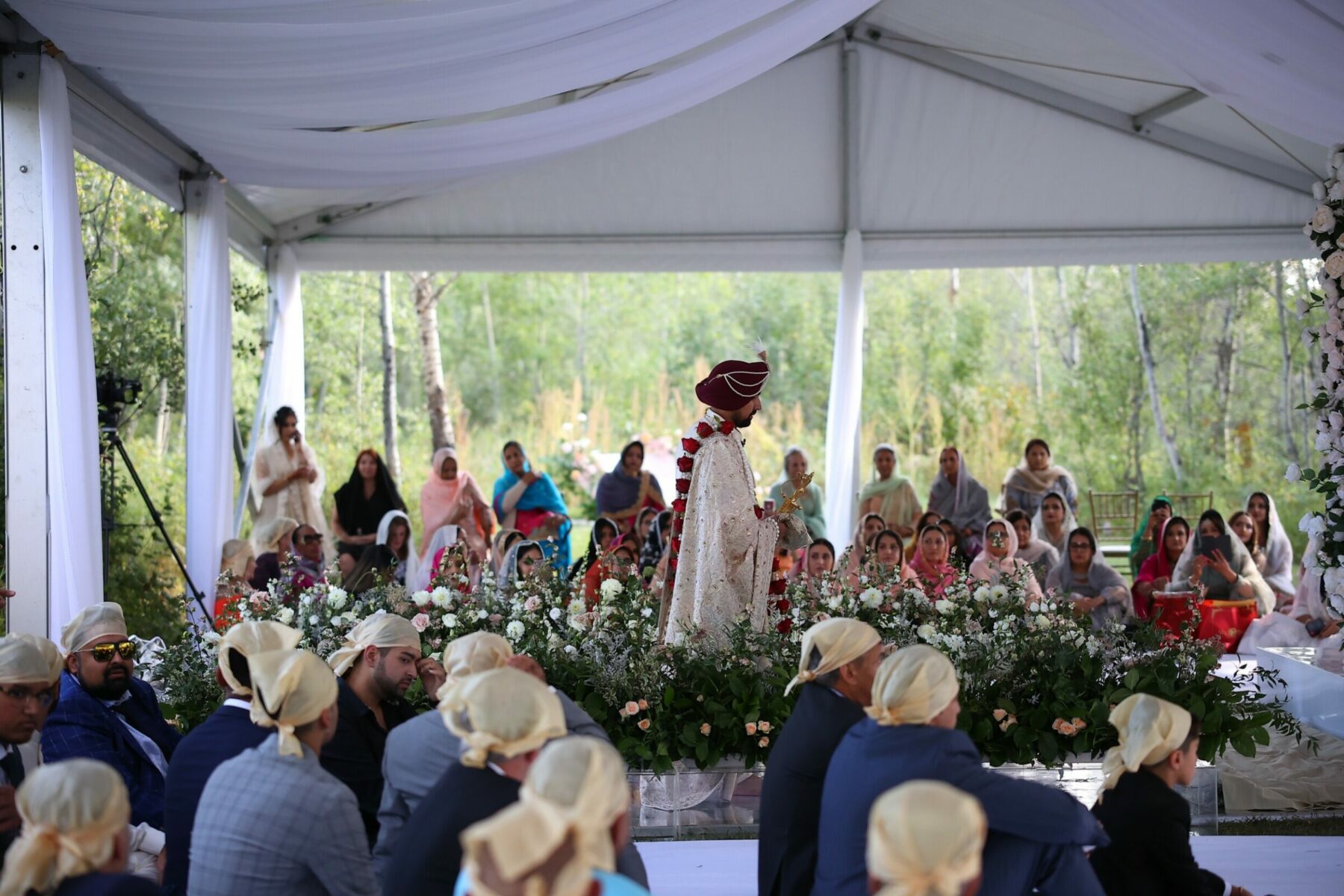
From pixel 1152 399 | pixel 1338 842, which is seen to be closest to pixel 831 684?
pixel 1338 842

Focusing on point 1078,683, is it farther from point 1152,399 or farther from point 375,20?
point 1152,399

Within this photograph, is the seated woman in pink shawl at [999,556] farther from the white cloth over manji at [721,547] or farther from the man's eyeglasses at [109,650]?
the man's eyeglasses at [109,650]

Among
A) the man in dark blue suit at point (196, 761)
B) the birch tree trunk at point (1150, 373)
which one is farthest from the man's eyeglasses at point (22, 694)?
the birch tree trunk at point (1150, 373)

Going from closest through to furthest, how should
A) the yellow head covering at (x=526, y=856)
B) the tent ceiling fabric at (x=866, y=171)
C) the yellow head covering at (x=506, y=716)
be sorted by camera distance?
the yellow head covering at (x=526, y=856) → the yellow head covering at (x=506, y=716) → the tent ceiling fabric at (x=866, y=171)

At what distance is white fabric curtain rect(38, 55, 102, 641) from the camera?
16.9 feet

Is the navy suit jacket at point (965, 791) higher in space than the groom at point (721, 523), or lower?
lower

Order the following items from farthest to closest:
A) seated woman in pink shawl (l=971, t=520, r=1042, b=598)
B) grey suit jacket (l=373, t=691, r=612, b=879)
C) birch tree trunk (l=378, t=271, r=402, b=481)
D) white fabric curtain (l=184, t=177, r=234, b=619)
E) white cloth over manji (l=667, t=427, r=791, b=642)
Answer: birch tree trunk (l=378, t=271, r=402, b=481) → white fabric curtain (l=184, t=177, r=234, b=619) → seated woman in pink shawl (l=971, t=520, r=1042, b=598) → white cloth over manji (l=667, t=427, r=791, b=642) → grey suit jacket (l=373, t=691, r=612, b=879)

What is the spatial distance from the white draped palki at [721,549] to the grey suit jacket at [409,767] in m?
2.02

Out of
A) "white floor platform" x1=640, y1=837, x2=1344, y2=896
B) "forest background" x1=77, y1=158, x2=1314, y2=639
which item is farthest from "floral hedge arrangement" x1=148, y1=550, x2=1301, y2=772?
"forest background" x1=77, y1=158, x2=1314, y2=639

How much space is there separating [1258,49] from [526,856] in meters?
4.20

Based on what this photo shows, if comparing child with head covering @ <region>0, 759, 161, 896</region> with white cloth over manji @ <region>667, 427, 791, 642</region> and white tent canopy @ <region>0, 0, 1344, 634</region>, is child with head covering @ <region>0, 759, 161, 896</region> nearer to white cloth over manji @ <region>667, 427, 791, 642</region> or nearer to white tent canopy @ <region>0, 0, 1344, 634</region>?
white cloth over manji @ <region>667, 427, 791, 642</region>

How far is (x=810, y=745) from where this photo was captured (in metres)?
3.14

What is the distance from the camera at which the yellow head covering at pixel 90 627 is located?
381 cm

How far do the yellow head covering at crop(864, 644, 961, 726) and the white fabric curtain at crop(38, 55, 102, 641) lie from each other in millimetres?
3618
